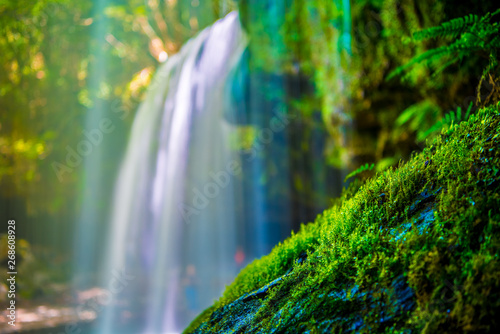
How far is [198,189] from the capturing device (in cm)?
1169

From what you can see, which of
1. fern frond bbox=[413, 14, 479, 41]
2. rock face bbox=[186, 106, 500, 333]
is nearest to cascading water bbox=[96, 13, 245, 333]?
fern frond bbox=[413, 14, 479, 41]

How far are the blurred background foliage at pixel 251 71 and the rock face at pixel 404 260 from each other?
69cm

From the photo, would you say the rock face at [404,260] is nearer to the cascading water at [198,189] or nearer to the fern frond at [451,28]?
the fern frond at [451,28]

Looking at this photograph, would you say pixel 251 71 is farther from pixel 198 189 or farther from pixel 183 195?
pixel 183 195

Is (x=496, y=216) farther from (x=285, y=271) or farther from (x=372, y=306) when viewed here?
Answer: (x=285, y=271)

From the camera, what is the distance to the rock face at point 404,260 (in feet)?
3.59

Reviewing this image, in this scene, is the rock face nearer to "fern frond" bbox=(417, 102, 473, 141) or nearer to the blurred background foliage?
"fern frond" bbox=(417, 102, 473, 141)

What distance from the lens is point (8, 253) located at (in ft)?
36.1

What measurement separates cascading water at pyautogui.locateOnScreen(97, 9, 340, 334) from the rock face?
806 centimetres

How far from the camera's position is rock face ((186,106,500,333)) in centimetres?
110

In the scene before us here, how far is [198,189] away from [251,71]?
4655 mm

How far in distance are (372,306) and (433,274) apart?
0.25m

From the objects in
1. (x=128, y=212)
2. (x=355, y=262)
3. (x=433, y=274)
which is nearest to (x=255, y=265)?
(x=355, y=262)

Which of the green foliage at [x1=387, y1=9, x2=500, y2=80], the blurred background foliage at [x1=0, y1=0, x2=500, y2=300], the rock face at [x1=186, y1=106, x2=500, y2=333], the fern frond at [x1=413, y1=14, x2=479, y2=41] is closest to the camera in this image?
the rock face at [x1=186, y1=106, x2=500, y2=333]
